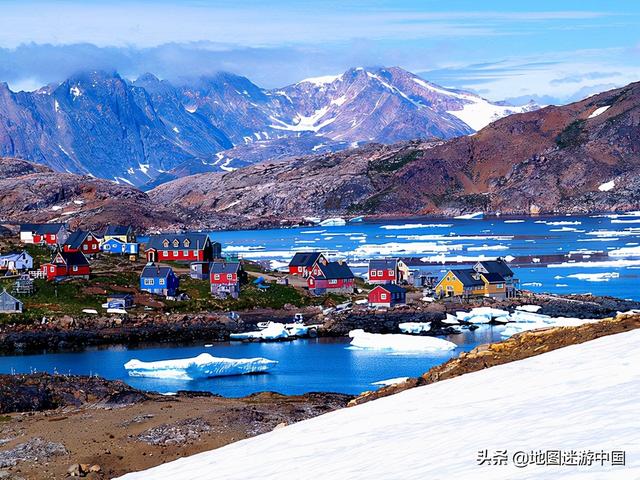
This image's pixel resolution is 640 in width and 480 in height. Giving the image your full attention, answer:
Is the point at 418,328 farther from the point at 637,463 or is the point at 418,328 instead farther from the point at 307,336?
the point at 637,463

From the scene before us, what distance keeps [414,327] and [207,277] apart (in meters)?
21.6

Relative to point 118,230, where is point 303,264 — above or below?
below

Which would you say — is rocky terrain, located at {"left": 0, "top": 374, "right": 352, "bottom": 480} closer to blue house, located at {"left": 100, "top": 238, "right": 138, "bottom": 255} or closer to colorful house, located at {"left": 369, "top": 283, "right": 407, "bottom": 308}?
colorful house, located at {"left": 369, "top": 283, "right": 407, "bottom": 308}

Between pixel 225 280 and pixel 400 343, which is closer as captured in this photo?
pixel 400 343

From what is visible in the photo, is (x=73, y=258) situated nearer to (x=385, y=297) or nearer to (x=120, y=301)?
(x=120, y=301)

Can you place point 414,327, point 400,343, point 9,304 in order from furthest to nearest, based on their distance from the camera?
point 9,304 < point 414,327 < point 400,343

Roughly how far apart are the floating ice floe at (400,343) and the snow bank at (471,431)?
35.1 meters

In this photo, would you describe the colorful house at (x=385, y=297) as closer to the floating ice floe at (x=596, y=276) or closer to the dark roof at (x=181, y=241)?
the dark roof at (x=181, y=241)

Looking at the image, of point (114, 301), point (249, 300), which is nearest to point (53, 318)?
point (114, 301)

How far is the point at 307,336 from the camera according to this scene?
6138 centimetres

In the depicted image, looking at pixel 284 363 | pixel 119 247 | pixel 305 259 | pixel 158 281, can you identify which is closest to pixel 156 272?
pixel 158 281

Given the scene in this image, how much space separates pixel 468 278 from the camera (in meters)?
72.6

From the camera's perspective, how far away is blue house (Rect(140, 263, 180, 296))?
69.8 m

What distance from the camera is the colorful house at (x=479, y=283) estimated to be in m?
72.0
